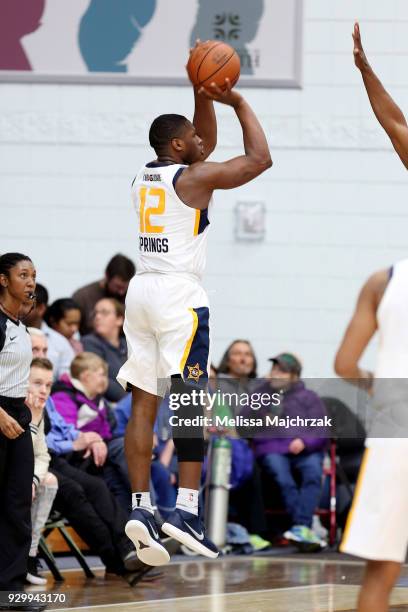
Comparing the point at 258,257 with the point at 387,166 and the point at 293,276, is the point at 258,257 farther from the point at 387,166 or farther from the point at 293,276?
the point at 387,166

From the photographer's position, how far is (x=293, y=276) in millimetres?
11547

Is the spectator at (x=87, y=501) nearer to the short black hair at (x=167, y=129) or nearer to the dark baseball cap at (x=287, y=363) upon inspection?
the dark baseball cap at (x=287, y=363)

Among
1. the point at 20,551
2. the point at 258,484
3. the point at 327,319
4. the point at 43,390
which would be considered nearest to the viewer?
the point at 20,551

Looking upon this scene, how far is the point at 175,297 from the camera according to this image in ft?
20.2

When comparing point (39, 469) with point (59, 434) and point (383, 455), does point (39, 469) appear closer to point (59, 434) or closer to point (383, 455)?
point (59, 434)

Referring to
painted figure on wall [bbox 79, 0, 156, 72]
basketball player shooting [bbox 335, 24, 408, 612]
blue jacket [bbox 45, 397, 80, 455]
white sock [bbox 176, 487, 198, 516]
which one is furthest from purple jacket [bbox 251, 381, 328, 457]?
basketball player shooting [bbox 335, 24, 408, 612]

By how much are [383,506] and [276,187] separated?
7717 mm

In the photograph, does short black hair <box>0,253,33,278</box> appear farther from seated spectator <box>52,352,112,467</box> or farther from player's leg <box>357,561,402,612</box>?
player's leg <box>357,561,402,612</box>

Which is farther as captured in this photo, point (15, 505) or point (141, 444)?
point (15, 505)

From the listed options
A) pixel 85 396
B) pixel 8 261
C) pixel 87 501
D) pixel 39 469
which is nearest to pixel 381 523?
pixel 8 261

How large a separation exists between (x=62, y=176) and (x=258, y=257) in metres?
1.97

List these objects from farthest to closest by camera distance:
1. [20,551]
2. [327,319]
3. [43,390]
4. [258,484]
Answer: [327,319] → [258,484] → [43,390] → [20,551]

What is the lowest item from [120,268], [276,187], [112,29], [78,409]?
[78,409]

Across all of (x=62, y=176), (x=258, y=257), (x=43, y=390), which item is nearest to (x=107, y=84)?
(x=62, y=176)
